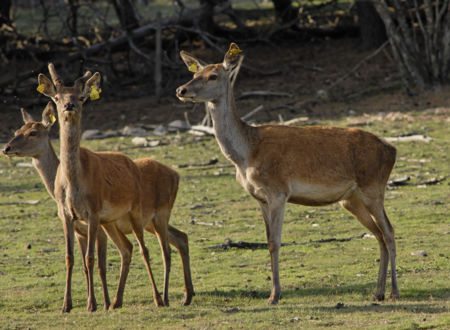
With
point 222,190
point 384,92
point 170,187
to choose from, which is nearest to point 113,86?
point 384,92

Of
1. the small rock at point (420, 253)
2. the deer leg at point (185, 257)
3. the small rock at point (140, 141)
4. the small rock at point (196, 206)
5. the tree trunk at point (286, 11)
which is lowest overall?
the small rock at point (140, 141)

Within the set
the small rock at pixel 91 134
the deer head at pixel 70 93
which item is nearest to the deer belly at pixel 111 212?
the deer head at pixel 70 93

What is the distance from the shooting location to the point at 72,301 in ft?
32.3

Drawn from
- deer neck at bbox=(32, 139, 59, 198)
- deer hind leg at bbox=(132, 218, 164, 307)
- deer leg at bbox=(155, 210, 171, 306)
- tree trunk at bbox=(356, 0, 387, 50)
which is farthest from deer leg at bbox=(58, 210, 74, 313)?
tree trunk at bbox=(356, 0, 387, 50)

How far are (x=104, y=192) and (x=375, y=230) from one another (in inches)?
122

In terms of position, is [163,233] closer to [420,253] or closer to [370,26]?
[420,253]

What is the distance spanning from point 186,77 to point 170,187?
17522 millimetres

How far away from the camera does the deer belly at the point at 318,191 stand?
9453 mm

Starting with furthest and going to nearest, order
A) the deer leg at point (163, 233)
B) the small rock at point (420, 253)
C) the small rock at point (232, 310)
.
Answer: the small rock at point (420, 253) → the deer leg at point (163, 233) → the small rock at point (232, 310)

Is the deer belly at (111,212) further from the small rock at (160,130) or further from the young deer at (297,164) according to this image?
the small rock at (160,130)

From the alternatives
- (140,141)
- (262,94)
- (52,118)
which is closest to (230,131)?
(52,118)

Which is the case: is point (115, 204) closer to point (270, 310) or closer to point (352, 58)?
→ point (270, 310)

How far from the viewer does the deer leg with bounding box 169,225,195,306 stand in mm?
9672

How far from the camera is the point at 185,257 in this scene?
10.1 m
